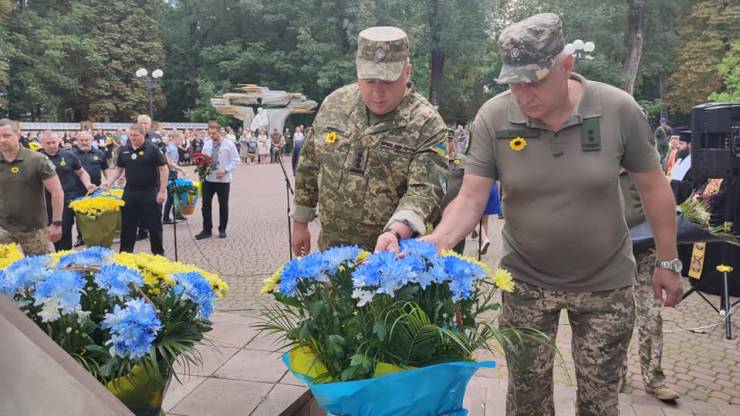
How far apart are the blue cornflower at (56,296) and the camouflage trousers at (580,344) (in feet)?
5.25

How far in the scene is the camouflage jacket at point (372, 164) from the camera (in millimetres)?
2861

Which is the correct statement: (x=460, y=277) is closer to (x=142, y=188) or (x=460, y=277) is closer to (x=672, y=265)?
(x=672, y=265)

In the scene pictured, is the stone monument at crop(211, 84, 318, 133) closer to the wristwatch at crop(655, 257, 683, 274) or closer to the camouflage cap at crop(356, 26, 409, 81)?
the camouflage cap at crop(356, 26, 409, 81)

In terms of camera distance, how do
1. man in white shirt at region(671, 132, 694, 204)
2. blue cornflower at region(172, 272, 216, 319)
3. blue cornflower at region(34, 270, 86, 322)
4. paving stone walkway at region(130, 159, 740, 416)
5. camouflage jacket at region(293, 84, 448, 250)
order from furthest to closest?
man in white shirt at region(671, 132, 694, 204), paving stone walkway at region(130, 159, 740, 416), camouflage jacket at region(293, 84, 448, 250), blue cornflower at region(172, 272, 216, 319), blue cornflower at region(34, 270, 86, 322)

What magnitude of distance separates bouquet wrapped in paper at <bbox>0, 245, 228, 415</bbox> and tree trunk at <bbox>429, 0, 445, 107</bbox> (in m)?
35.7

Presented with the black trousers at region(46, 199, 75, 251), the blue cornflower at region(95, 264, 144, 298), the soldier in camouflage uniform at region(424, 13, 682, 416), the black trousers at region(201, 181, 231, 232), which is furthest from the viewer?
the black trousers at region(201, 181, 231, 232)

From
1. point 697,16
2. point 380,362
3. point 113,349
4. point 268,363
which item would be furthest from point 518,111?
point 697,16

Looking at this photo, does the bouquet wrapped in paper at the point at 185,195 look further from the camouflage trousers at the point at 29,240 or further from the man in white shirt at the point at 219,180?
the camouflage trousers at the point at 29,240

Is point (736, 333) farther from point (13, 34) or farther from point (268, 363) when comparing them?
point (13, 34)

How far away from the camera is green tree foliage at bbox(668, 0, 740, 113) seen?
3359cm

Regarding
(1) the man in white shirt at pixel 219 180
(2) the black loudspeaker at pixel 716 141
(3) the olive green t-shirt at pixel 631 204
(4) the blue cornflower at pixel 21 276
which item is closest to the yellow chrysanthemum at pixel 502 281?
(4) the blue cornflower at pixel 21 276

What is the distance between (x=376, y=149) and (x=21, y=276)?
5.34 feet

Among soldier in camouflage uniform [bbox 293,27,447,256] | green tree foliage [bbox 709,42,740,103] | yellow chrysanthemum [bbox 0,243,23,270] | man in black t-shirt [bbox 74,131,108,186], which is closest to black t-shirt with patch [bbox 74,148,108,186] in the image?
man in black t-shirt [bbox 74,131,108,186]

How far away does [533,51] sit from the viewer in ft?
7.14
